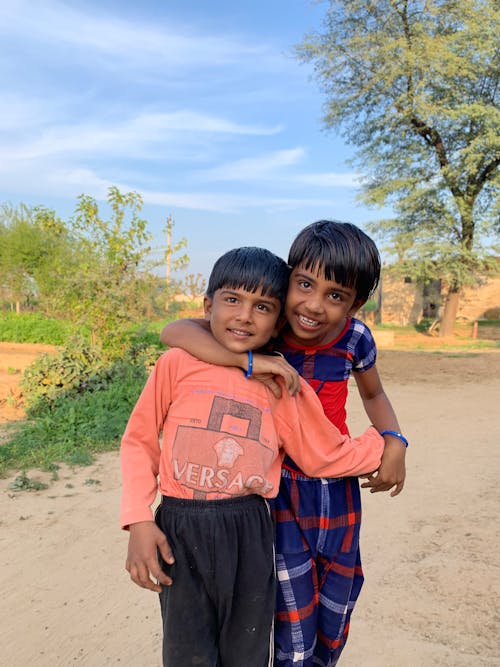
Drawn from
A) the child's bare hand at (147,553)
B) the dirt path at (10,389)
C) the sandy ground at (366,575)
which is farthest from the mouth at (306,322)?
the dirt path at (10,389)

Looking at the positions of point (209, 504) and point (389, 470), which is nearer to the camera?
point (209, 504)

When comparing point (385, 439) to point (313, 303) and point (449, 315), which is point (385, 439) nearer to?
point (313, 303)

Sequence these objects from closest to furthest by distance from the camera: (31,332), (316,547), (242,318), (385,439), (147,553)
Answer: (147,553), (242,318), (316,547), (385,439), (31,332)

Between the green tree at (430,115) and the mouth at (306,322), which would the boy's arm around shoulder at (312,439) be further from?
the green tree at (430,115)

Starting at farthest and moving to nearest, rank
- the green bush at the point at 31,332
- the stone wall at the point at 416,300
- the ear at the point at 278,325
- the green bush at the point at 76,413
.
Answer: the stone wall at the point at 416,300 < the green bush at the point at 31,332 < the green bush at the point at 76,413 < the ear at the point at 278,325

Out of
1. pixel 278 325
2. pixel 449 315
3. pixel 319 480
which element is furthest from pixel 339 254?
pixel 449 315

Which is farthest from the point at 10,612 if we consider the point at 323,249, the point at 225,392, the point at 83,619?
the point at 323,249

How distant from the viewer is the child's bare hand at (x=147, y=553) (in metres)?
1.23

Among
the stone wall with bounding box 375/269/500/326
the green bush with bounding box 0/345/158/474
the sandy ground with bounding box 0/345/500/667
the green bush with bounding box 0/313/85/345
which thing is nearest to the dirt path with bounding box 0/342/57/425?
the green bush with bounding box 0/345/158/474

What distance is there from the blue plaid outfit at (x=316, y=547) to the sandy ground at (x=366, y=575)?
93cm

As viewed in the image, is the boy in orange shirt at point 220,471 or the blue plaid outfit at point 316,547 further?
the blue plaid outfit at point 316,547

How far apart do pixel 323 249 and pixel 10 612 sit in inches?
87.7

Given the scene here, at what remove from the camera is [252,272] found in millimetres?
1329

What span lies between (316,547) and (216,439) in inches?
15.6
